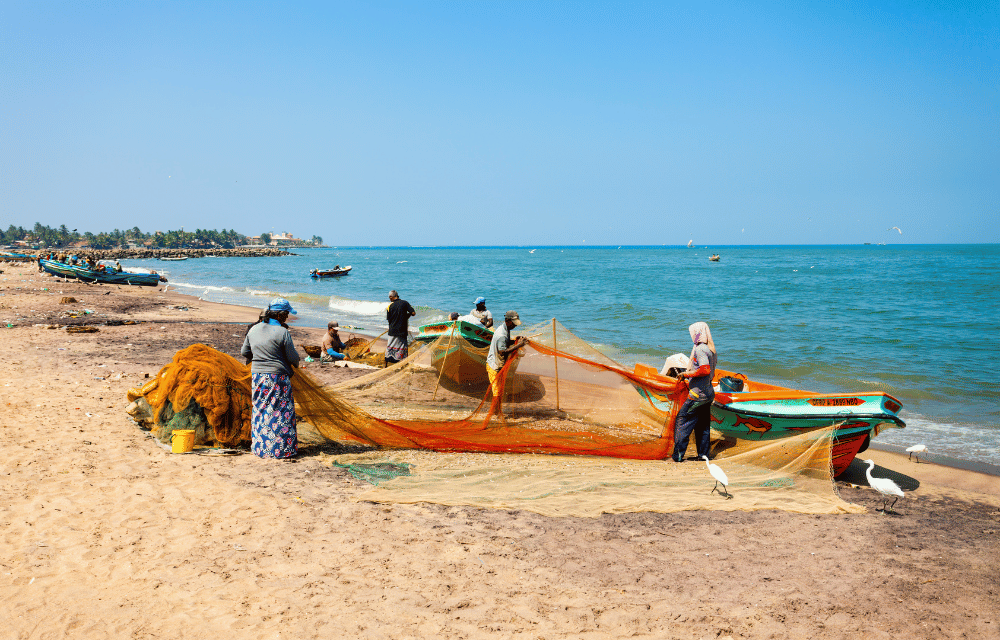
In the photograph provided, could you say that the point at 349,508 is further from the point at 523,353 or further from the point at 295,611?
the point at 523,353

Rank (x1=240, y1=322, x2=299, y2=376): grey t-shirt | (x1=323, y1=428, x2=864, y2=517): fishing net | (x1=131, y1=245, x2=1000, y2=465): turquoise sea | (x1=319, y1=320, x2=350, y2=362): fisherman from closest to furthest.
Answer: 1. (x1=323, y1=428, x2=864, y2=517): fishing net
2. (x1=240, y1=322, x2=299, y2=376): grey t-shirt
3. (x1=131, y1=245, x2=1000, y2=465): turquoise sea
4. (x1=319, y1=320, x2=350, y2=362): fisherman

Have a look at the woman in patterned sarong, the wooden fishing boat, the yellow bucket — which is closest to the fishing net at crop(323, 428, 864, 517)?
the woman in patterned sarong

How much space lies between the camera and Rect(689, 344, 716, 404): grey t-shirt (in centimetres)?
671

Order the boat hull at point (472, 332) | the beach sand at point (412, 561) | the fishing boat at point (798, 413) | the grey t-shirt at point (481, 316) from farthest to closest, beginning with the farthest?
the grey t-shirt at point (481, 316), the boat hull at point (472, 332), the fishing boat at point (798, 413), the beach sand at point (412, 561)

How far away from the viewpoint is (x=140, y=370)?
1038 cm

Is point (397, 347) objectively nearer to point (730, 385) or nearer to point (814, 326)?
point (730, 385)

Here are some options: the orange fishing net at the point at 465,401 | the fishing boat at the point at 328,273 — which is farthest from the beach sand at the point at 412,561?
the fishing boat at the point at 328,273

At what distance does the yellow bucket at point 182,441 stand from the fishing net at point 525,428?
0.24 m

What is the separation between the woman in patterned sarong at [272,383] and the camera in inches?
239

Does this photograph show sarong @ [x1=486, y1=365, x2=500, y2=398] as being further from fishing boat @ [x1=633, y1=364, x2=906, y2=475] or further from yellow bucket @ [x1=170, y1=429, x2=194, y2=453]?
yellow bucket @ [x1=170, y1=429, x2=194, y2=453]

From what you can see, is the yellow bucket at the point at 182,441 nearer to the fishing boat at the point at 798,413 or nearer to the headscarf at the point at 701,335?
the fishing boat at the point at 798,413

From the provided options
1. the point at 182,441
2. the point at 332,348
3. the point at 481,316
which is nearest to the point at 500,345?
the point at 481,316

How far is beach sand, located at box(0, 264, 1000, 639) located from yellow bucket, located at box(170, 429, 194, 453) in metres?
0.11

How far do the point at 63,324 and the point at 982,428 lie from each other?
19887 millimetres
